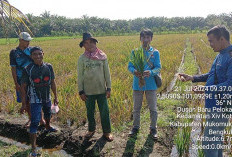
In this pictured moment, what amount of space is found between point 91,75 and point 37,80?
722 mm

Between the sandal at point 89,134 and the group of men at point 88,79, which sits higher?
the group of men at point 88,79

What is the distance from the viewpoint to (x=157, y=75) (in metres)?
2.65

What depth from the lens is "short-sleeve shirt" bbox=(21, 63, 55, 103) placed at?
252 centimetres

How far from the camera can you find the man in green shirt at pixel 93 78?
8.52 ft

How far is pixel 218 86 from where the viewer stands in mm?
1596

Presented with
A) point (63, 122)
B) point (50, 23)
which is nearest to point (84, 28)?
point (50, 23)

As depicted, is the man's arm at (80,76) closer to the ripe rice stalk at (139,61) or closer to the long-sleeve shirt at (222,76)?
the ripe rice stalk at (139,61)

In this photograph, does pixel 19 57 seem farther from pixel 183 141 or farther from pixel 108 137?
pixel 183 141

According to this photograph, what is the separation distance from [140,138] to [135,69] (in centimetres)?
99

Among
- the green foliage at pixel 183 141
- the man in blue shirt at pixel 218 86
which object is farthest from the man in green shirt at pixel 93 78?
the man in blue shirt at pixel 218 86

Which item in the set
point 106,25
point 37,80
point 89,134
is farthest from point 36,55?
point 106,25

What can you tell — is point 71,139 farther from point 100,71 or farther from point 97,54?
point 97,54

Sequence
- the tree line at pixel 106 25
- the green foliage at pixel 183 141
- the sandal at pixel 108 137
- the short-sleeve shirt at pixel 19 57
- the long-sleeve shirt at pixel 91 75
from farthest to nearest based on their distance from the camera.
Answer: the tree line at pixel 106 25 → the short-sleeve shirt at pixel 19 57 → the sandal at pixel 108 137 → the long-sleeve shirt at pixel 91 75 → the green foliage at pixel 183 141

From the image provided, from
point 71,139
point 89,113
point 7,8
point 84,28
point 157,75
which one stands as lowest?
point 71,139
